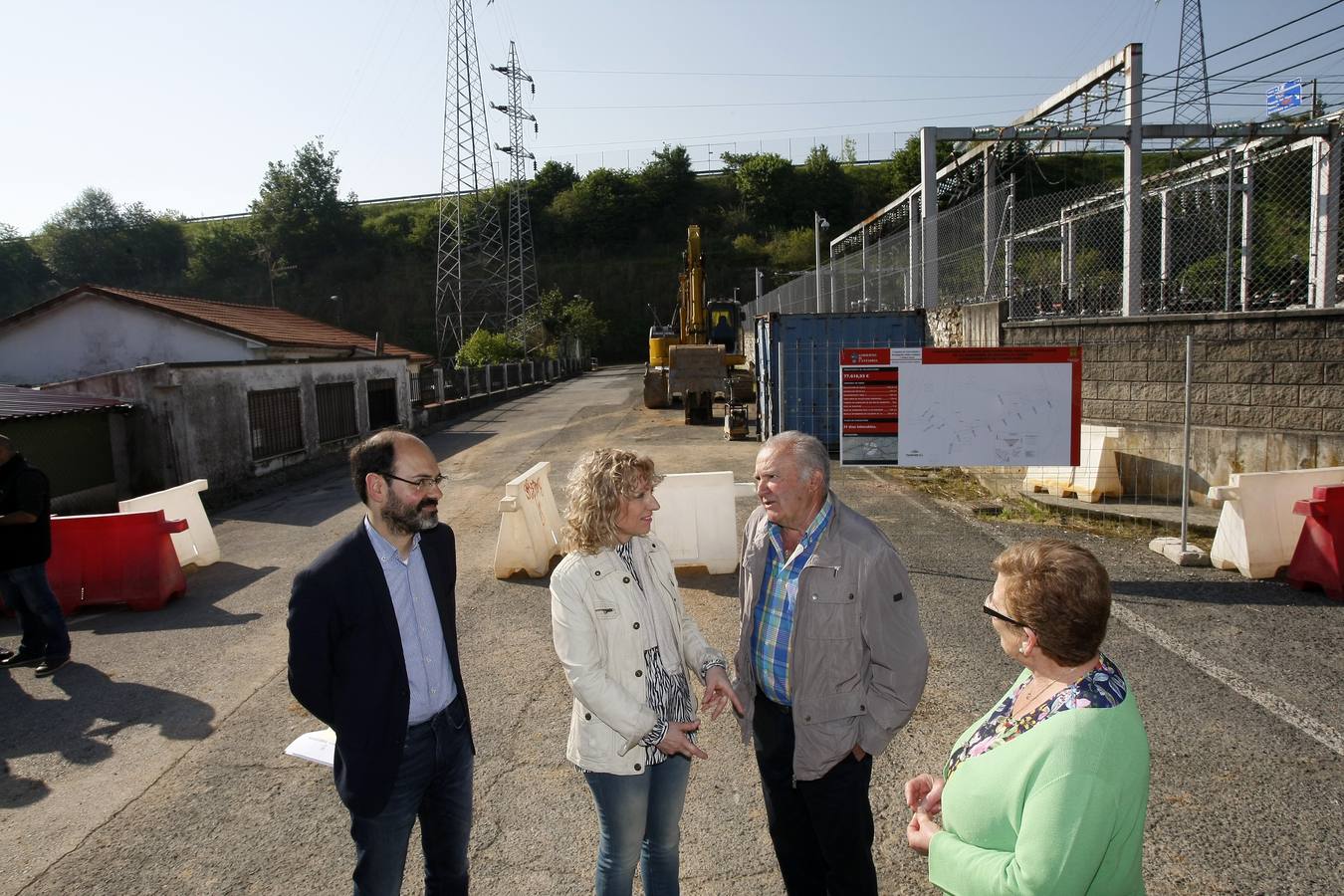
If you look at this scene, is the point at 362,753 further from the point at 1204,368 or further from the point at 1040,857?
the point at 1204,368

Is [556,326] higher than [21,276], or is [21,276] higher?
[21,276]

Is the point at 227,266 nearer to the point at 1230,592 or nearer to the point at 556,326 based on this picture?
the point at 556,326

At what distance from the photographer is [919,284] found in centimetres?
1416

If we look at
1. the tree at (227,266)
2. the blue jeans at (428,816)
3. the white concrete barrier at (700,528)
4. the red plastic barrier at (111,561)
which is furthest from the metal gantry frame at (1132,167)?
the tree at (227,266)

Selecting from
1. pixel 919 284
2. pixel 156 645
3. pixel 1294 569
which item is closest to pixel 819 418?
pixel 919 284

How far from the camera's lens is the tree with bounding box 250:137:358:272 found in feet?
261

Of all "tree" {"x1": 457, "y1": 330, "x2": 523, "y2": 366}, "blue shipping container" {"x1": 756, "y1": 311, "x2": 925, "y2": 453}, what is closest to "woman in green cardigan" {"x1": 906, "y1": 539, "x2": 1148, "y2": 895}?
"blue shipping container" {"x1": 756, "y1": 311, "x2": 925, "y2": 453}

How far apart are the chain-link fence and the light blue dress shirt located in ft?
31.0

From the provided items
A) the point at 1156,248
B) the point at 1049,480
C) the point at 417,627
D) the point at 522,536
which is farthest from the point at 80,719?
the point at 1156,248

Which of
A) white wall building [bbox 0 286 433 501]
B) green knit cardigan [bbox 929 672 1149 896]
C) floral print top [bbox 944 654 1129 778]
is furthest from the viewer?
white wall building [bbox 0 286 433 501]

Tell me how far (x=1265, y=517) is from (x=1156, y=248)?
36.0 feet

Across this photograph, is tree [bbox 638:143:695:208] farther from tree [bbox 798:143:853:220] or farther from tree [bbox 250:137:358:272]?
tree [bbox 250:137:358:272]

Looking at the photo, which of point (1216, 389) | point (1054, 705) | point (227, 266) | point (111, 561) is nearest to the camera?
point (1054, 705)

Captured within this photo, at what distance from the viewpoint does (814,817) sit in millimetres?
2527
